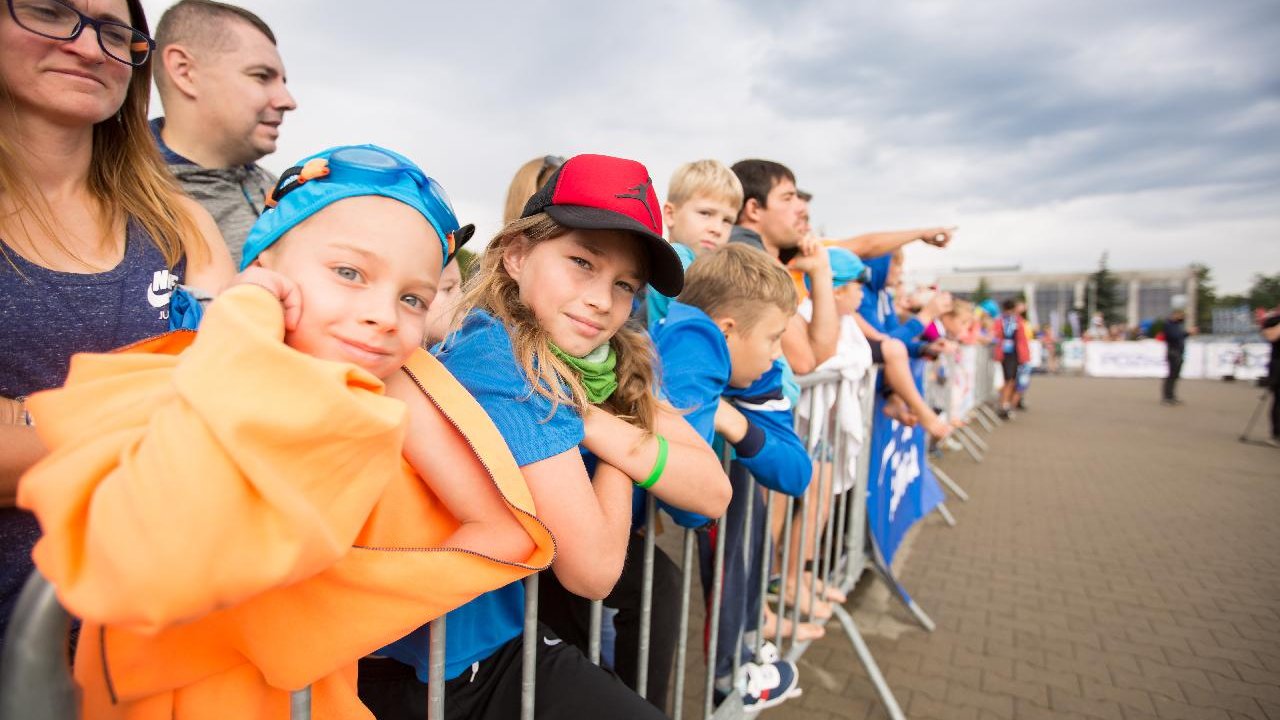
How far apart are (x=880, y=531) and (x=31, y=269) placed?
4.16 meters

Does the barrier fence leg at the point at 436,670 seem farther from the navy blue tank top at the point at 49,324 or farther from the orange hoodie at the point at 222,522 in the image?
the navy blue tank top at the point at 49,324

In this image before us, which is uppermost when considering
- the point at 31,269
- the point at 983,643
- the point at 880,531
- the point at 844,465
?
the point at 31,269

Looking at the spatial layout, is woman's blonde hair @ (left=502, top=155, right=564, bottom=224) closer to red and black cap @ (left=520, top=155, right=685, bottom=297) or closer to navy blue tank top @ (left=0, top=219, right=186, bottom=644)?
red and black cap @ (left=520, top=155, right=685, bottom=297)

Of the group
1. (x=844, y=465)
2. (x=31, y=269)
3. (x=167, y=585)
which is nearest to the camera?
(x=167, y=585)

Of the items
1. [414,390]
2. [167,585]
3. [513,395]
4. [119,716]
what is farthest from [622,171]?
[119,716]

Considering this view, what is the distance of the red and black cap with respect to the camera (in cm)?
147

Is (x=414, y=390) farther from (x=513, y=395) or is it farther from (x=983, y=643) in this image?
(x=983, y=643)

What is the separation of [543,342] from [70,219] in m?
1.05

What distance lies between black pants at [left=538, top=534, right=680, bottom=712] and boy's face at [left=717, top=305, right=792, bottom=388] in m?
0.73

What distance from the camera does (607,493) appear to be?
1435mm

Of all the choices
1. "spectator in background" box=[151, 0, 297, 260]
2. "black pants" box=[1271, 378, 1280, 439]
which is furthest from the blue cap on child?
"black pants" box=[1271, 378, 1280, 439]

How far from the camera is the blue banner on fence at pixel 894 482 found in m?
4.06

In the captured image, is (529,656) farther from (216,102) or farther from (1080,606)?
(1080,606)

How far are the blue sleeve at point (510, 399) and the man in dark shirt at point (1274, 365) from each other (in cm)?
1319
